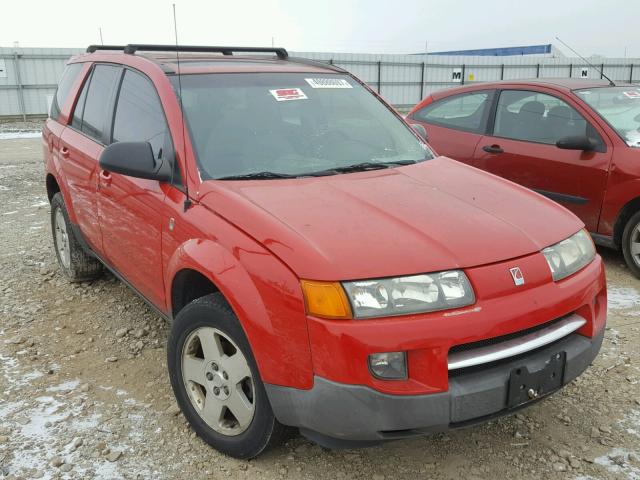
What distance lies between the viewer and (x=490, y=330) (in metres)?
2.13

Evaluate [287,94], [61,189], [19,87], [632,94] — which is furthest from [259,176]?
[19,87]

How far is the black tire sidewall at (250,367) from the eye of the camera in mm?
2359

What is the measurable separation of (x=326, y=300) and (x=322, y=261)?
14 centimetres

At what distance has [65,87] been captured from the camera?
4.64 m

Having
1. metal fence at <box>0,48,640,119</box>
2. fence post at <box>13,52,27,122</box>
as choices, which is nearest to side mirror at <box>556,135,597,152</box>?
metal fence at <box>0,48,640,119</box>

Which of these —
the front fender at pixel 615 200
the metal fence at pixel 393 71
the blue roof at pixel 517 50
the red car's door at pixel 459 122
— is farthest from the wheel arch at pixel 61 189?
the blue roof at pixel 517 50

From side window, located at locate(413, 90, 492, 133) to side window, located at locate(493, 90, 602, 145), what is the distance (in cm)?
18

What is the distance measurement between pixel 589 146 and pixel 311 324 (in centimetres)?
384

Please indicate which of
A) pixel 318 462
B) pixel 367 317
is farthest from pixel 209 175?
pixel 318 462

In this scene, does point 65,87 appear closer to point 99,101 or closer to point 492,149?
point 99,101

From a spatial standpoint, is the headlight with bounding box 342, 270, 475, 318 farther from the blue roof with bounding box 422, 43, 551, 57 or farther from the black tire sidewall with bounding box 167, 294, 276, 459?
the blue roof with bounding box 422, 43, 551, 57

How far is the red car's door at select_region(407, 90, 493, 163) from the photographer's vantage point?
5.97 meters

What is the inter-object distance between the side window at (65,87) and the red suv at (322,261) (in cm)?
110

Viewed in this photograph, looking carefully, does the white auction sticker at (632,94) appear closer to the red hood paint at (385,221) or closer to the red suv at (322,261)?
the red suv at (322,261)
